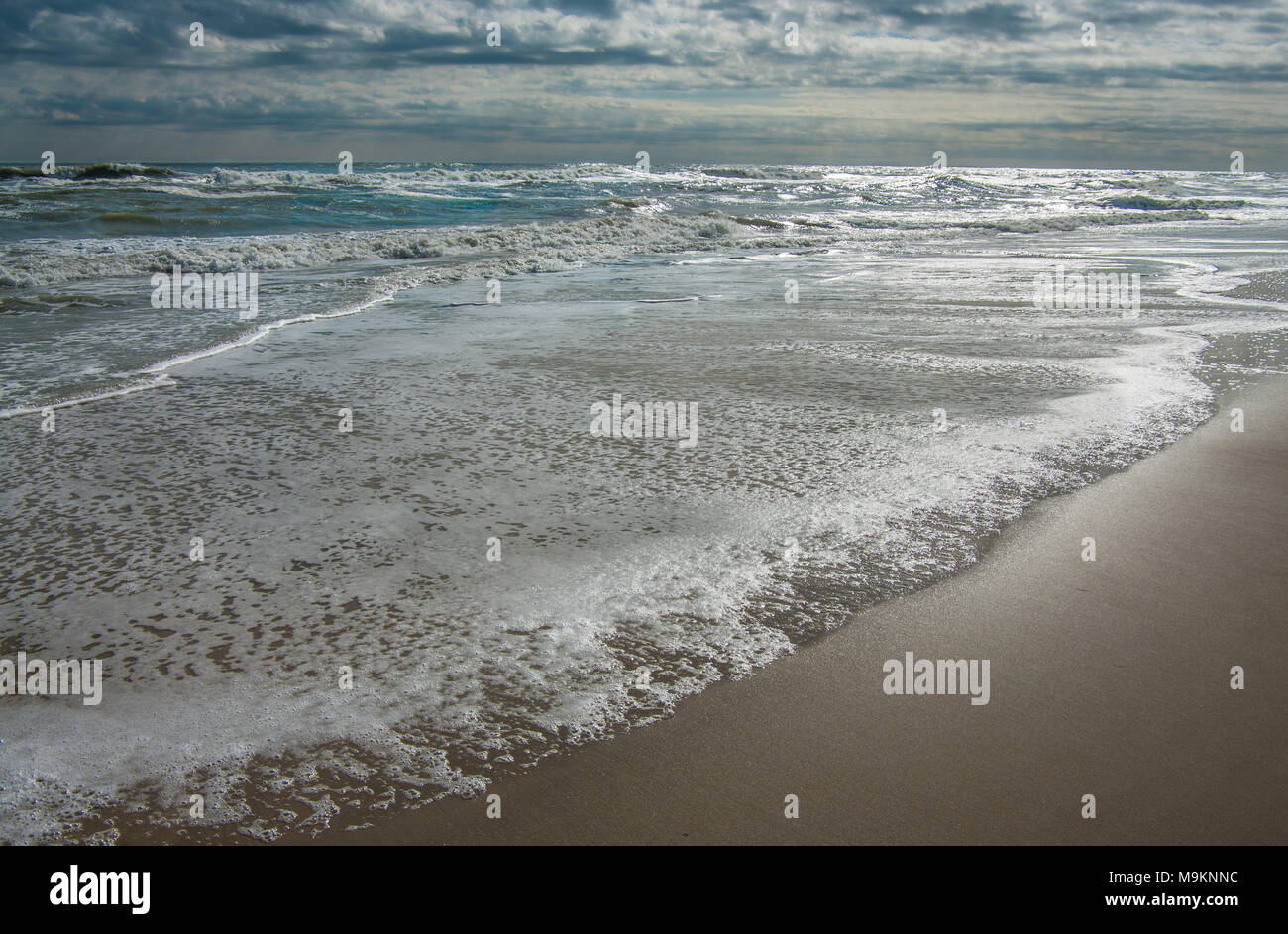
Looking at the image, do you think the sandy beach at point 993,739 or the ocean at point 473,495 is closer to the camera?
the sandy beach at point 993,739

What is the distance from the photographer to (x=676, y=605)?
10.7ft

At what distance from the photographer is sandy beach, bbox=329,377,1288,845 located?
2.23 m

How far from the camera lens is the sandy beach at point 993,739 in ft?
7.32

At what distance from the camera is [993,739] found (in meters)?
2.54

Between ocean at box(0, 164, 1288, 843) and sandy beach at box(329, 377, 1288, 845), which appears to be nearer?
sandy beach at box(329, 377, 1288, 845)

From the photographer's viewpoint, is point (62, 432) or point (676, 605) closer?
point (676, 605)

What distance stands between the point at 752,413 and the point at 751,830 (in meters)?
3.76

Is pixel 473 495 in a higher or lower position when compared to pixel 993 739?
higher

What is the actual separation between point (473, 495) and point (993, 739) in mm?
2627

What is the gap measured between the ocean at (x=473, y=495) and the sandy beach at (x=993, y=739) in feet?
0.50

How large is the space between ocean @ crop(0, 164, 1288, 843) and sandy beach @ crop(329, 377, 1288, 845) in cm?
15

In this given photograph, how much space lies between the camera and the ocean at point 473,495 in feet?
8.43
